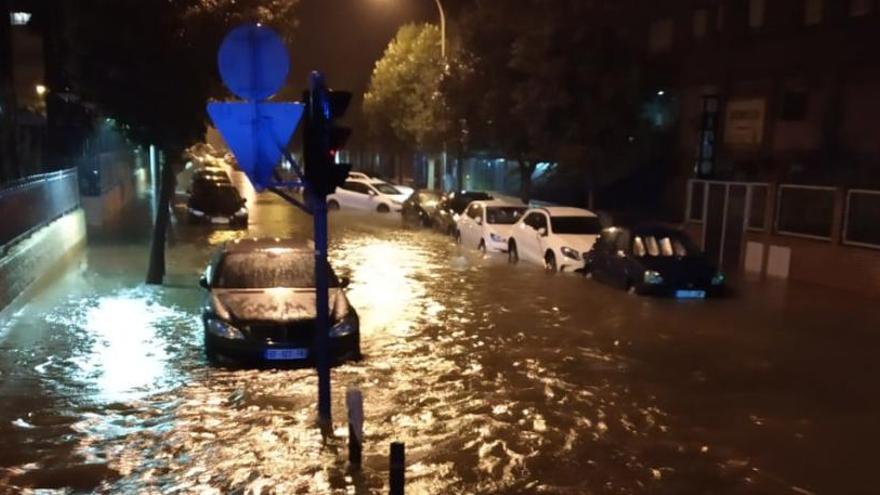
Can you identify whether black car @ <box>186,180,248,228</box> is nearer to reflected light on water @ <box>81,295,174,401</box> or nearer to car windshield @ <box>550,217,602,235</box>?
car windshield @ <box>550,217,602,235</box>

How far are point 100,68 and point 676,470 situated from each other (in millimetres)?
11740

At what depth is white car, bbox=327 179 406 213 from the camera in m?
35.7

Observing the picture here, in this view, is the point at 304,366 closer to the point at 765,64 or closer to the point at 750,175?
the point at 750,175

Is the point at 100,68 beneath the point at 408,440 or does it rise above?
above

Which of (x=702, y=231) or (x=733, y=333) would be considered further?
(x=702, y=231)

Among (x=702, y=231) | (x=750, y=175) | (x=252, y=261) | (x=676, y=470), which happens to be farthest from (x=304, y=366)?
(x=750, y=175)

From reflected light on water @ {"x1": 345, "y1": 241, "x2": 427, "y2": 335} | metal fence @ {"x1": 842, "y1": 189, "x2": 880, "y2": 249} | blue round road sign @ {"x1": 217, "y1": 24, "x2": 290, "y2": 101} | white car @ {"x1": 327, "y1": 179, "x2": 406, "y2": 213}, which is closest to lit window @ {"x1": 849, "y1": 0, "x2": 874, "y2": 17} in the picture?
metal fence @ {"x1": 842, "y1": 189, "x2": 880, "y2": 249}

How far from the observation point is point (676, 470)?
6.91 meters

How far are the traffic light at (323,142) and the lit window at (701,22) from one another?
2343 centimetres

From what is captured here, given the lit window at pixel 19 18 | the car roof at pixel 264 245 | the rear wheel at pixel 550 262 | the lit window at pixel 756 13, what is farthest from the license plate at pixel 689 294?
the lit window at pixel 19 18

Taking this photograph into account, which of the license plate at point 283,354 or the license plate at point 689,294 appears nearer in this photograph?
the license plate at point 283,354

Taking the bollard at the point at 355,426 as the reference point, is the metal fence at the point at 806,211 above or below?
above

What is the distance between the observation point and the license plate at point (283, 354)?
9359 mm

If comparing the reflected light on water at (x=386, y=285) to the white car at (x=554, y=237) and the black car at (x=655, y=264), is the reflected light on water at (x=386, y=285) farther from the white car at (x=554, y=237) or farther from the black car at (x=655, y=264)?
the black car at (x=655, y=264)
